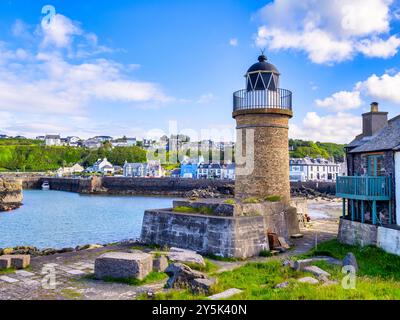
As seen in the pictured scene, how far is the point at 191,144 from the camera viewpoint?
4350 inches

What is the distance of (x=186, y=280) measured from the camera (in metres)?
8.40

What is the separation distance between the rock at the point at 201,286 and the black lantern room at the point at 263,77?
12.5 m

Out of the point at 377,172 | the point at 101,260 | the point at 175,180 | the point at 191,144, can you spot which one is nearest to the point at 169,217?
the point at 101,260

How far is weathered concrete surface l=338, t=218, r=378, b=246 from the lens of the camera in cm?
1395

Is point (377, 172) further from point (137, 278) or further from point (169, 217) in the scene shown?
point (137, 278)

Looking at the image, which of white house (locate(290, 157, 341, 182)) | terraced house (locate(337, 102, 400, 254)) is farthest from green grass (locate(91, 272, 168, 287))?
white house (locate(290, 157, 341, 182))

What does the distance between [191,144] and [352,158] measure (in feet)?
308

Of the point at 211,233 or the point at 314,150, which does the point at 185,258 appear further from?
the point at 314,150

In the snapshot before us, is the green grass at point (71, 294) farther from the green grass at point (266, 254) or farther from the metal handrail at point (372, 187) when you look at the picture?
the metal handrail at point (372, 187)

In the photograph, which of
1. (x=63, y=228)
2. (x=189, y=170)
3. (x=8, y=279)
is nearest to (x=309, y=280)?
(x=8, y=279)

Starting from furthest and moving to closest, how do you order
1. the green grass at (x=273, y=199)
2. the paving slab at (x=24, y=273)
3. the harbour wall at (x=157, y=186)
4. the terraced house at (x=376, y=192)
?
the harbour wall at (x=157, y=186) < the green grass at (x=273, y=199) < the terraced house at (x=376, y=192) < the paving slab at (x=24, y=273)

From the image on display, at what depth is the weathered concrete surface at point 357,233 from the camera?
1395 centimetres

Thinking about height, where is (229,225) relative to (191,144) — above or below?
below

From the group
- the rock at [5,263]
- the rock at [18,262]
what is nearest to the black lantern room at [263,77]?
the rock at [18,262]
